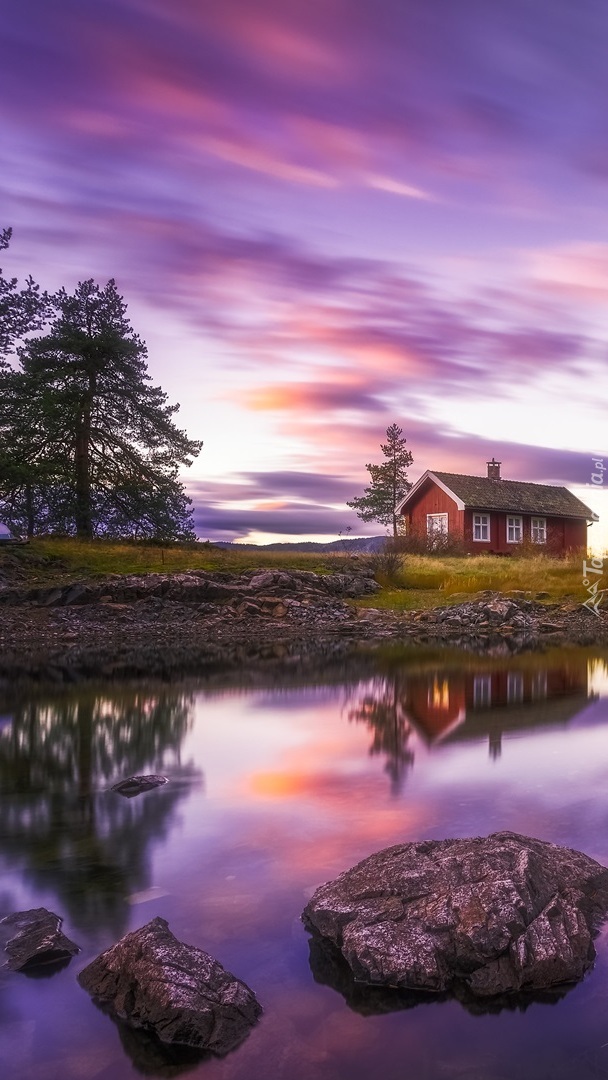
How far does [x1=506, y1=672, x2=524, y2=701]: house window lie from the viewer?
17.8m

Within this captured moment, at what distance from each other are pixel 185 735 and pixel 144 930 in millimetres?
8926

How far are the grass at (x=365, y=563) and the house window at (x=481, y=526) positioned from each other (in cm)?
1021

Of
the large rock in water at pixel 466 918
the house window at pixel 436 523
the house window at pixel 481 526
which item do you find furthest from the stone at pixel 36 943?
the house window at pixel 481 526

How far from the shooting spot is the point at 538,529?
59875 mm

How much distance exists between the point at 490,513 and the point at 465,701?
4040cm

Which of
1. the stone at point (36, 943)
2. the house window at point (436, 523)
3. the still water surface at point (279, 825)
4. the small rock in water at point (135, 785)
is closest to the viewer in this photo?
the still water surface at point (279, 825)

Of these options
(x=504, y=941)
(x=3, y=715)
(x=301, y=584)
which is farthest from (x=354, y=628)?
(x=504, y=941)

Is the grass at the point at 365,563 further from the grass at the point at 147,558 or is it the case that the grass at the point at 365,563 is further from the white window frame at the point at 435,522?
the white window frame at the point at 435,522

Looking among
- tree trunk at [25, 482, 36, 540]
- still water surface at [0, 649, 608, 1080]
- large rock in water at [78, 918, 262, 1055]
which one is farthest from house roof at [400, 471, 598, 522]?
large rock in water at [78, 918, 262, 1055]

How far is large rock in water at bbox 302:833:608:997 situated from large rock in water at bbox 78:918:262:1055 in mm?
976

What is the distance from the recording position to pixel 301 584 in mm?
34906

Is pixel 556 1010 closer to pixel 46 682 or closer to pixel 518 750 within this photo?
pixel 518 750

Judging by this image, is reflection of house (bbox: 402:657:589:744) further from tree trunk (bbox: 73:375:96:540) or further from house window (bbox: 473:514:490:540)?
house window (bbox: 473:514:490:540)

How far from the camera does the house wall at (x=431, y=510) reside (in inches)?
2143
